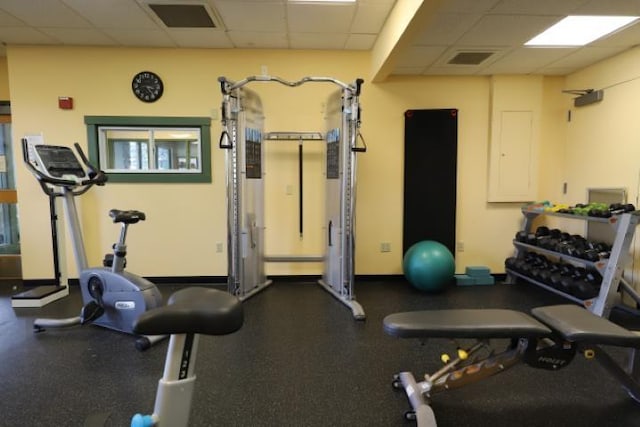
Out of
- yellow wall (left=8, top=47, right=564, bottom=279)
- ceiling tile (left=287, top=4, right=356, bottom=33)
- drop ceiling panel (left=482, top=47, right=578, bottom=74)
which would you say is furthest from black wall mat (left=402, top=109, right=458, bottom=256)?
ceiling tile (left=287, top=4, right=356, bottom=33)

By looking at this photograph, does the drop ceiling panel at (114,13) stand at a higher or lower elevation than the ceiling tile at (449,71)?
higher

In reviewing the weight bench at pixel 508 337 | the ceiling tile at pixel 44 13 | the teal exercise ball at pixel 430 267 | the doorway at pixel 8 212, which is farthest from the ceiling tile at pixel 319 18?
the doorway at pixel 8 212

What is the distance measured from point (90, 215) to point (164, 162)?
1.09 metres

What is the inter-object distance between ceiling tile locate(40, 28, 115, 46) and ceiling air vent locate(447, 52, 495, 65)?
12.5 feet

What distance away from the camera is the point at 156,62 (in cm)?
402

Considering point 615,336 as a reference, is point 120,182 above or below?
above

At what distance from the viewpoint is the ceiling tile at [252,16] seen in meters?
3.07

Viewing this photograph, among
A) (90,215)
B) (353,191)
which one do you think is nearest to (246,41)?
(353,191)

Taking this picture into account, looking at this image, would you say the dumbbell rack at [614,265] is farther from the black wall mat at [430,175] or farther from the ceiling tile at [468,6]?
the ceiling tile at [468,6]

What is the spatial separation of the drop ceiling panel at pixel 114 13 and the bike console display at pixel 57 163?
132 centimetres

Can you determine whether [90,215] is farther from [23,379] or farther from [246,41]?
[246,41]

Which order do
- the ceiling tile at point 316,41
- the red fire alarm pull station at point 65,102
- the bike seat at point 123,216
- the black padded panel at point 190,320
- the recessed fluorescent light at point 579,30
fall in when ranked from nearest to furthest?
1. the black padded panel at point 190,320
2. the bike seat at point 123,216
3. the recessed fluorescent light at point 579,30
4. the ceiling tile at point 316,41
5. the red fire alarm pull station at point 65,102

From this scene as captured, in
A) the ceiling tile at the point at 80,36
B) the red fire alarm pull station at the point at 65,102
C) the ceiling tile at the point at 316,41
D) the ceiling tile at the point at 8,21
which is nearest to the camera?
the ceiling tile at the point at 8,21

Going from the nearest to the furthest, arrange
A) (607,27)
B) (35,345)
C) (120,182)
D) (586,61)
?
(35,345), (607,27), (586,61), (120,182)
